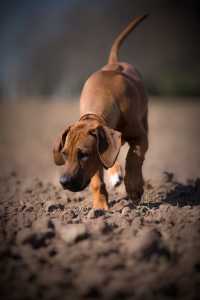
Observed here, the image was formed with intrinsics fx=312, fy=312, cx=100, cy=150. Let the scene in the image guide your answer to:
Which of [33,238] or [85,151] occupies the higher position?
[85,151]

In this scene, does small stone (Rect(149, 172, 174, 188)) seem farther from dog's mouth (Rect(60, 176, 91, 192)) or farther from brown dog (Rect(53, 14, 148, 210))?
dog's mouth (Rect(60, 176, 91, 192))

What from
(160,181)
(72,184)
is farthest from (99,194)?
(160,181)

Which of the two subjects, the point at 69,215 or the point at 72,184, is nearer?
the point at 69,215

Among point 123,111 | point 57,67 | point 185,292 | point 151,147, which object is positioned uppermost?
point 57,67

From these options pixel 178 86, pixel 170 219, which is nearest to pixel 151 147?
pixel 170 219

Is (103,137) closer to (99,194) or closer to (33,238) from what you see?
(99,194)

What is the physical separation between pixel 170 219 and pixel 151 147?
688cm

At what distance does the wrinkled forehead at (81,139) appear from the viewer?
9.81 feet

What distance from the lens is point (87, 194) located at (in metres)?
→ 4.48

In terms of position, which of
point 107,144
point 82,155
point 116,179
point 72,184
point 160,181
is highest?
point 107,144

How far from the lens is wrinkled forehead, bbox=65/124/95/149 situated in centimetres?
299

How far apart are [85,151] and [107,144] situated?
0.73 feet

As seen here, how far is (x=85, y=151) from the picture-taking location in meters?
2.99

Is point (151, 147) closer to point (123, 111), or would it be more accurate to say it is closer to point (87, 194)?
point (87, 194)
